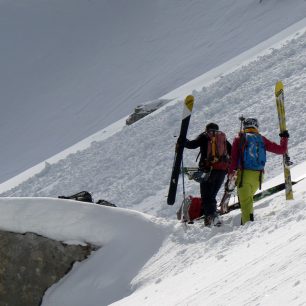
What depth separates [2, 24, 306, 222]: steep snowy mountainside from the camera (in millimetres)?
14573

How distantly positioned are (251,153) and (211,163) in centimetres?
63

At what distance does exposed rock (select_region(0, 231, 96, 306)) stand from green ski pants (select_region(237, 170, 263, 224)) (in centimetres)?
213

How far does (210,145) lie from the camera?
7.87 m

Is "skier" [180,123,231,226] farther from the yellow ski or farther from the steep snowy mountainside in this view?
the steep snowy mountainside

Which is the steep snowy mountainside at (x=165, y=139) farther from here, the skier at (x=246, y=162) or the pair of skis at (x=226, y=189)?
the skier at (x=246, y=162)

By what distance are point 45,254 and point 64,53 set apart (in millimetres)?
40133

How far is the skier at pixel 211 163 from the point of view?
7844 millimetres

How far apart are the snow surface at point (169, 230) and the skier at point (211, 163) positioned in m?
0.26

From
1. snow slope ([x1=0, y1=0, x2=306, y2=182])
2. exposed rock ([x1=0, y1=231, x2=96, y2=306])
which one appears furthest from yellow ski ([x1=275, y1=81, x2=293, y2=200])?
snow slope ([x1=0, y1=0, x2=306, y2=182])

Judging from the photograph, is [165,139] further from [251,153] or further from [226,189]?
[251,153]

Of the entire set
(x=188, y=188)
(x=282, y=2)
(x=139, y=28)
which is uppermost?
(x=139, y=28)

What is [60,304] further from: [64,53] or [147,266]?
[64,53]

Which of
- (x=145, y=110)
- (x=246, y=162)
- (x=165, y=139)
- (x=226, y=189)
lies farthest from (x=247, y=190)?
(x=145, y=110)

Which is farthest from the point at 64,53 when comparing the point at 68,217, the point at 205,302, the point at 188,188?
the point at 205,302
